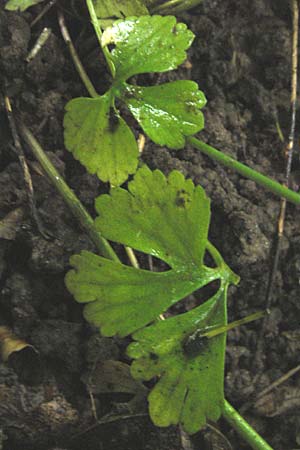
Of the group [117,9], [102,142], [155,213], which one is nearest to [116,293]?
[155,213]

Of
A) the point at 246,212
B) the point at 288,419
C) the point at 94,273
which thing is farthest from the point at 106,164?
the point at 288,419

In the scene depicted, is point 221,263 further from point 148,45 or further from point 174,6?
point 174,6

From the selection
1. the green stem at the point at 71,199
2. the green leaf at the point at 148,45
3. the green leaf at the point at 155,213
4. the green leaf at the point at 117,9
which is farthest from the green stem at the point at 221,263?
the green leaf at the point at 117,9

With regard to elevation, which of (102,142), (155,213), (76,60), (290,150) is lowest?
(290,150)

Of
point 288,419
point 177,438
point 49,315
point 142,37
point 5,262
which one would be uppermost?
point 142,37

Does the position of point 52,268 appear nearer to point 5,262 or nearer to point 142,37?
point 5,262

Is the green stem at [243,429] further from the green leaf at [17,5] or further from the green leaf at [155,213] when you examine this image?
the green leaf at [17,5]
